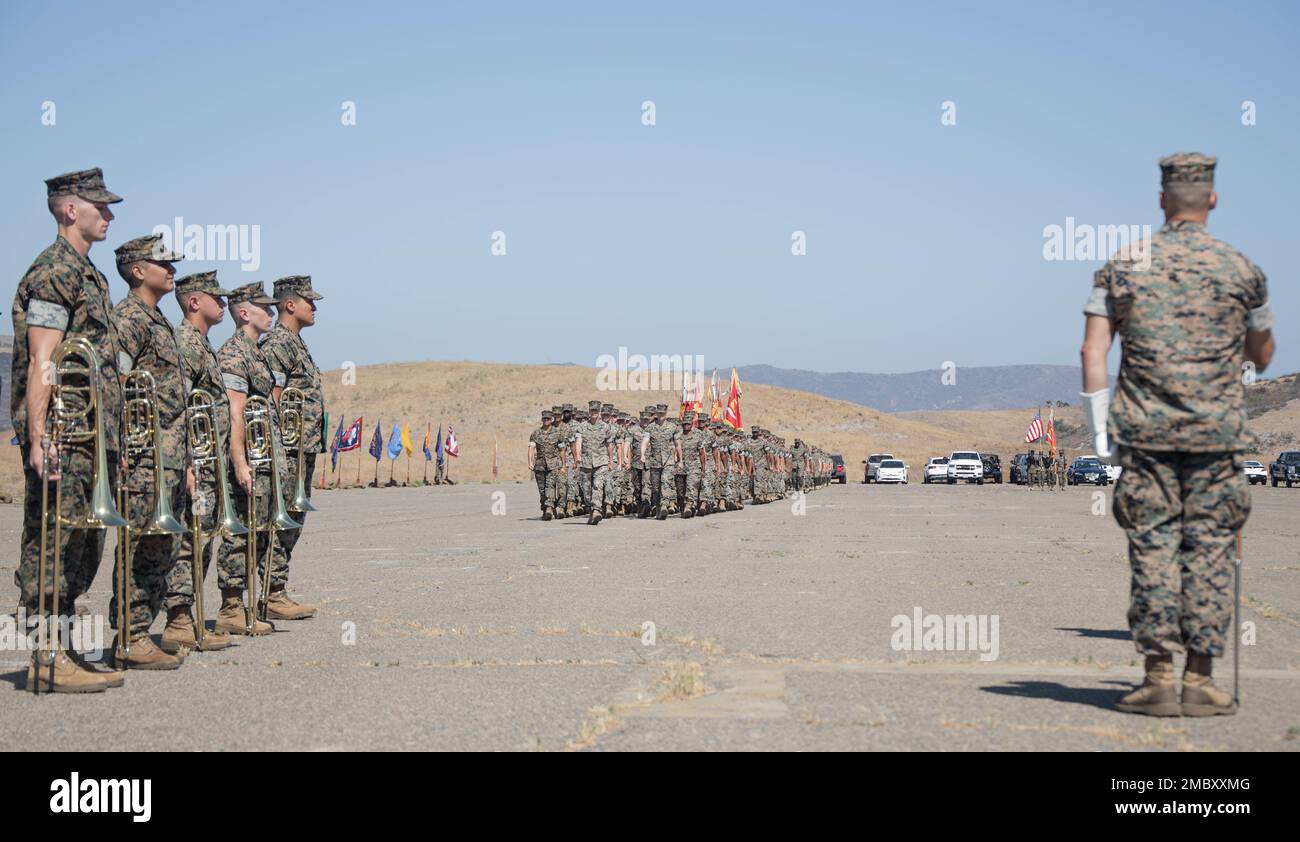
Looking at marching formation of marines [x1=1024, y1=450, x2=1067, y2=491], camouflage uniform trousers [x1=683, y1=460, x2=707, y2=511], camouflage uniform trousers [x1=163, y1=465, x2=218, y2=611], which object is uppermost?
camouflage uniform trousers [x1=163, y1=465, x2=218, y2=611]

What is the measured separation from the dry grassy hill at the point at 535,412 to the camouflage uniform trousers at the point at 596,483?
77.8 meters

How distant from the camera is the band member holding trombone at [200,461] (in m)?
8.82

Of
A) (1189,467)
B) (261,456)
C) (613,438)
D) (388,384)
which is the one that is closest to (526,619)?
(261,456)

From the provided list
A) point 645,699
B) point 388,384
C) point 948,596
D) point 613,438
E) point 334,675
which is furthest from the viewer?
point 388,384

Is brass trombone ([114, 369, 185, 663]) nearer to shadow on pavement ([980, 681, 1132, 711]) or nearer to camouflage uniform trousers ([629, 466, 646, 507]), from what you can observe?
shadow on pavement ([980, 681, 1132, 711])

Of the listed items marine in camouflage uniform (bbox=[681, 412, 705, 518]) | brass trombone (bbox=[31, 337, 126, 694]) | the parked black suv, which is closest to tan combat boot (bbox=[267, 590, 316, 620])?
brass trombone (bbox=[31, 337, 126, 694])

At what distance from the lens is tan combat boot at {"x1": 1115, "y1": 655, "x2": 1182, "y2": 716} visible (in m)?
6.31

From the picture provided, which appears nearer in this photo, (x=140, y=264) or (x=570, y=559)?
(x=140, y=264)

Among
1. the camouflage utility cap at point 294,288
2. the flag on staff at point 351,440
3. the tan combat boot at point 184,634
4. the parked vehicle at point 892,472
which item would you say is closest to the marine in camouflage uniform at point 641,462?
the camouflage utility cap at point 294,288

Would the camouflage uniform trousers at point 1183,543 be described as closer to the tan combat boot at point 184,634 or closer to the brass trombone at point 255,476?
the tan combat boot at point 184,634

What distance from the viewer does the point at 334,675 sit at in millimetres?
7680

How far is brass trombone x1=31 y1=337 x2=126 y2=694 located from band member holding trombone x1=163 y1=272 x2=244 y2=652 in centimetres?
116
